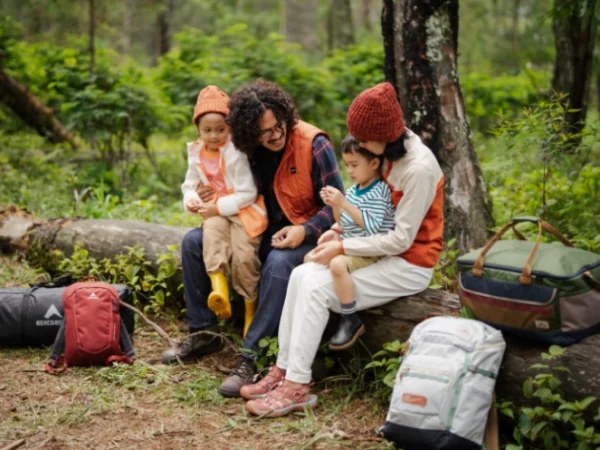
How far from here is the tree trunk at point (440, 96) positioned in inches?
197

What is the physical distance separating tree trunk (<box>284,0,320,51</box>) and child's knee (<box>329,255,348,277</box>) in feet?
44.3

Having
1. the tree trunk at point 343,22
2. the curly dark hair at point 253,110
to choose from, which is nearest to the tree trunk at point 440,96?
the curly dark hair at point 253,110

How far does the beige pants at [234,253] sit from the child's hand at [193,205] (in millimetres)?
138

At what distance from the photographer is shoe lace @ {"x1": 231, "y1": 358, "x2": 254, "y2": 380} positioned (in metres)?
4.02

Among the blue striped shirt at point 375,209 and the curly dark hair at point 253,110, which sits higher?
the curly dark hair at point 253,110

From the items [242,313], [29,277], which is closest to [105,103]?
[29,277]

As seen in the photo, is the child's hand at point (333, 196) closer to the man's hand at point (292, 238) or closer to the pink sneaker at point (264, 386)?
the man's hand at point (292, 238)

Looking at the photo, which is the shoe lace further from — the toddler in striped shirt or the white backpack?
the white backpack

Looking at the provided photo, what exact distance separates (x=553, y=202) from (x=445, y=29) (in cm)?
154

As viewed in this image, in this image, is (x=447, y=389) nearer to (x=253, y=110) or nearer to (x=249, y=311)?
(x=249, y=311)

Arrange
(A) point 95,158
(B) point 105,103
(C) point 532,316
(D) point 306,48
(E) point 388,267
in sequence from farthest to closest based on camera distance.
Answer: (D) point 306,48, (A) point 95,158, (B) point 105,103, (E) point 388,267, (C) point 532,316

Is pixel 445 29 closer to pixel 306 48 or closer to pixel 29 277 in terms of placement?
pixel 29 277

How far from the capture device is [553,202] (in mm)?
5102

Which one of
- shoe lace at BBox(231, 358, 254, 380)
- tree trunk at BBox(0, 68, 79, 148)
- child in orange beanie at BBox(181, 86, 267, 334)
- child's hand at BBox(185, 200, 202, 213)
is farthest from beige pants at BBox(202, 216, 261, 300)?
tree trunk at BBox(0, 68, 79, 148)
